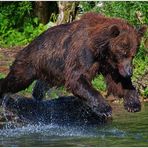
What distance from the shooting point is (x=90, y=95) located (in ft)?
31.2

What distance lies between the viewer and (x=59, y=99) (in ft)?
38.1

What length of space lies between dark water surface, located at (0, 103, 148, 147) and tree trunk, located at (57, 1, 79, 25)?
7067mm

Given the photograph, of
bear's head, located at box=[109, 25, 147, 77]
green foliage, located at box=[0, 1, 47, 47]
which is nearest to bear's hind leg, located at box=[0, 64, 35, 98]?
bear's head, located at box=[109, 25, 147, 77]

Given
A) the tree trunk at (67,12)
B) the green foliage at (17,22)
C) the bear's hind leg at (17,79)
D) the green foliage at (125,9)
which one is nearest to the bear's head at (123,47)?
the bear's hind leg at (17,79)

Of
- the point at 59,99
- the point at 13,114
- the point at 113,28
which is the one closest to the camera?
the point at 113,28

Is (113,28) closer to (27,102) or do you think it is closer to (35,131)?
(35,131)

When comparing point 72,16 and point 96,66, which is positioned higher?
point 72,16

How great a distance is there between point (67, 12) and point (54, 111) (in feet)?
22.3

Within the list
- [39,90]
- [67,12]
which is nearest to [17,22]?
[67,12]

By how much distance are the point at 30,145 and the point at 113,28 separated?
2119 mm

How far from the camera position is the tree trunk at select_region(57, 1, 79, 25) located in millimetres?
17734

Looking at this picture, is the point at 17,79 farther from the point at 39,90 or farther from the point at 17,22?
the point at 17,22

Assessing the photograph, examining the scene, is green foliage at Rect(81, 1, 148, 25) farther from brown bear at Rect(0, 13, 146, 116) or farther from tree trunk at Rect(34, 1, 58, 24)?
brown bear at Rect(0, 13, 146, 116)

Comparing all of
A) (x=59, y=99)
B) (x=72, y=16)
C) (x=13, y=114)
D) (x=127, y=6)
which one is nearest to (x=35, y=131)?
(x=13, y=114)
